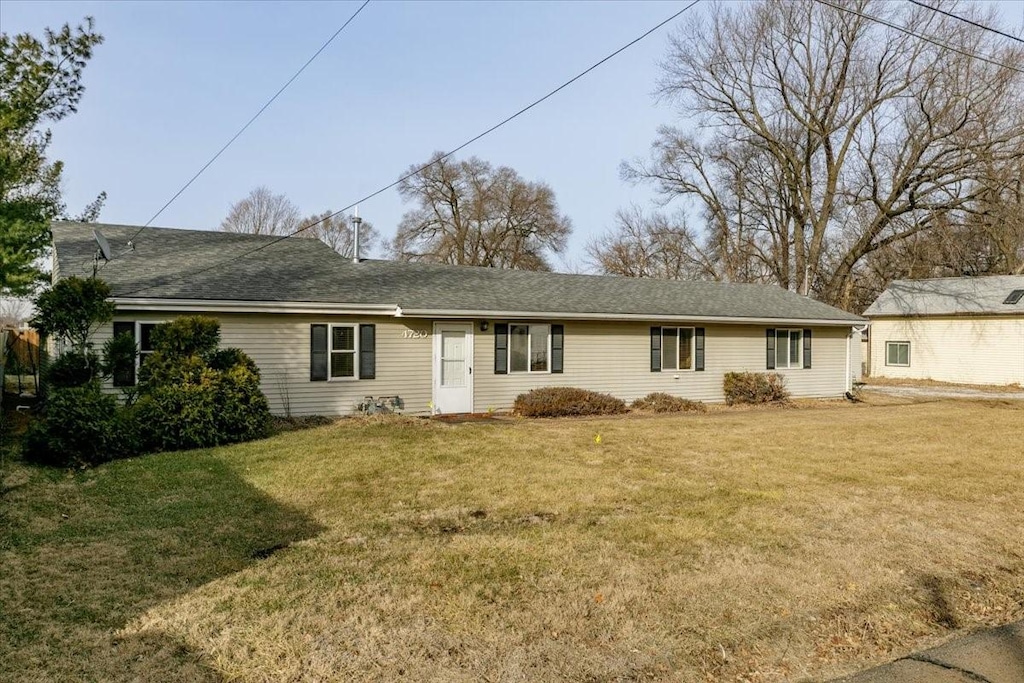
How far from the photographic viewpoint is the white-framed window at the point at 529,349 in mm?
16453

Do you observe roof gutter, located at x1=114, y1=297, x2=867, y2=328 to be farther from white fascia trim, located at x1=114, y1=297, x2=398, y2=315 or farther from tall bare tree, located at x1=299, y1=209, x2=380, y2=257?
tall bare tree, located at x1=299, y1=209, x2=380, y2=257

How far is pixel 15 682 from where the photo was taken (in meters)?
3.40

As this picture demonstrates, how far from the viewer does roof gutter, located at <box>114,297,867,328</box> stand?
12680mm

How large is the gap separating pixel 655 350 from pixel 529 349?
12.4 ft

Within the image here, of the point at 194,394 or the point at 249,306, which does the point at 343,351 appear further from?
the point at 194,394

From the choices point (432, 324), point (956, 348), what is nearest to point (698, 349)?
point (432, 324)

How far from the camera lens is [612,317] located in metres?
17.0

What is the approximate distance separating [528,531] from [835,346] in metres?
18.3

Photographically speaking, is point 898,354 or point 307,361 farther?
point 898,354

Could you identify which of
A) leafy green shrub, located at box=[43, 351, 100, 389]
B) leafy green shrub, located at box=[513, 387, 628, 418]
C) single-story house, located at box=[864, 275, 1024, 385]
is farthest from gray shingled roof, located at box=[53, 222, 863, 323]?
single-story house, located at box=[864, 275, 1024, 385]

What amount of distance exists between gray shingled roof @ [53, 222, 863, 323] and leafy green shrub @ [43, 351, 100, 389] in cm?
238

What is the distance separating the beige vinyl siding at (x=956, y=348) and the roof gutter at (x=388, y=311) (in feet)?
41.9

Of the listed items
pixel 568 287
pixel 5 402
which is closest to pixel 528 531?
pixel 568 287

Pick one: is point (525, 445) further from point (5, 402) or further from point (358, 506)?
point (5, 402)
